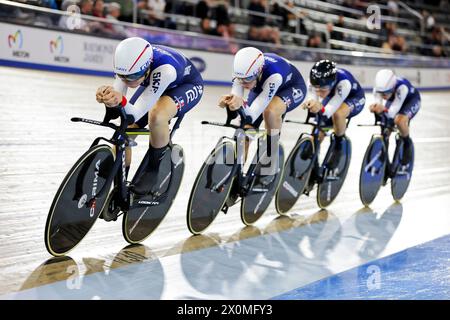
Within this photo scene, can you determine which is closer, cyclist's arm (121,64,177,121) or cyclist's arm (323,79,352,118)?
cyclist's arm (121,64,177,121)

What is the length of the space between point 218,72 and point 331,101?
8435 mm

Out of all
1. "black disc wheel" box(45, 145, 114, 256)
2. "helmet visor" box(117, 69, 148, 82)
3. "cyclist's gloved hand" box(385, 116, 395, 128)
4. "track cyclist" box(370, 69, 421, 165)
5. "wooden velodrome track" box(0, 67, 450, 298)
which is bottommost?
"wooden velodrome track" box(0, 67, 450, 298)

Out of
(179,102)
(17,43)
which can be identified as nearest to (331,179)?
(179,102)

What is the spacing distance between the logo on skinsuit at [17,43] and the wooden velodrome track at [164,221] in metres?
1.51

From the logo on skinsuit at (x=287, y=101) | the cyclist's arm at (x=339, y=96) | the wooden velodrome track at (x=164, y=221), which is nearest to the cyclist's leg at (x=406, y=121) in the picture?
the wooden velodrome track at (x=164, y=221)

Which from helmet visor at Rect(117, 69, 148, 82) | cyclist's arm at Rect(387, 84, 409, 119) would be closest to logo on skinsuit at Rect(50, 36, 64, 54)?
cyclist's arm at Rect(387, 84, 409, 119)

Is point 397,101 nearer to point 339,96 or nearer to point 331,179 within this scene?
point 339,96

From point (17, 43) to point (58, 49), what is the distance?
2.63 ft

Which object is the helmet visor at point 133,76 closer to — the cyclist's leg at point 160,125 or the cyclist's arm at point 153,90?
the cyclist's arm at point 153,90

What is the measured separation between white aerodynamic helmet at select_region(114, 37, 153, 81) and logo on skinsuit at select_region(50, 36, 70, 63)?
7539 millimetres

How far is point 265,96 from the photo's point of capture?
4.00m

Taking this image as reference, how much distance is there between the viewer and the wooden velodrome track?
3.25 m

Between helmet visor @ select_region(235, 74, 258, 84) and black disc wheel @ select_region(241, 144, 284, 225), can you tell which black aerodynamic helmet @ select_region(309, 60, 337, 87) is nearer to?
black disc wheel @ select_region(241, 144, 284, 225)
